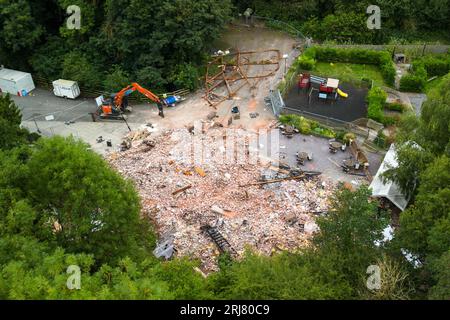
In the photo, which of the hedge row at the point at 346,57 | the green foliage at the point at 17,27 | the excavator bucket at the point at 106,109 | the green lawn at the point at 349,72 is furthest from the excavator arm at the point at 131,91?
the green lawn at the point at 349,72

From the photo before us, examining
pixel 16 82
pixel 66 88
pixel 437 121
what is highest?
pixel 437 121

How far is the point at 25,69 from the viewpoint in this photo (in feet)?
139

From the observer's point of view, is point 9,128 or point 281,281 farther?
point 9,128

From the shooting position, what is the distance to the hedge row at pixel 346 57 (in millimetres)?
40438

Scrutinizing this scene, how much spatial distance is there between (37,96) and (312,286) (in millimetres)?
31749

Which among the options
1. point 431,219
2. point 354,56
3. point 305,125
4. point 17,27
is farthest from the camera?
point 354,56

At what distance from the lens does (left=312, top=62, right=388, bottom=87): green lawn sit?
39.9m

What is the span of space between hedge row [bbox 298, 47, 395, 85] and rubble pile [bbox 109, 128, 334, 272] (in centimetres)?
1374

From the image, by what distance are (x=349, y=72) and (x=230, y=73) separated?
1095cm

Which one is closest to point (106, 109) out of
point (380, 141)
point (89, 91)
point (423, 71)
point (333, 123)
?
point (89, 91)

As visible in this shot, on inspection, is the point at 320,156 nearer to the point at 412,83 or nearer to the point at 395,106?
the point at 395,106

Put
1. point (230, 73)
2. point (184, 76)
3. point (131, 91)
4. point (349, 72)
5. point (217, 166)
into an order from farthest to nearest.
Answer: point (349, 72)
point (230, 73)
point (184, 76)
point (131, 91)
point (217, 166)

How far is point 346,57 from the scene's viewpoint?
42.5 metres

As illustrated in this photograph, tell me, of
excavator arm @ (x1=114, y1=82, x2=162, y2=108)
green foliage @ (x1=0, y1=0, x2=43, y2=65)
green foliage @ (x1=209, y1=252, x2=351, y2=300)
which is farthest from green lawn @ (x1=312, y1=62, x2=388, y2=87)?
green foliage @ (x1=0, y1=0, x2=43, y2=65)
